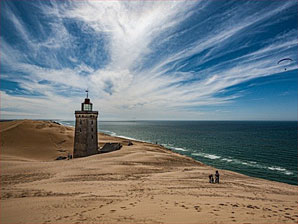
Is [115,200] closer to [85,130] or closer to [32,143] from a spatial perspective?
[85,130]

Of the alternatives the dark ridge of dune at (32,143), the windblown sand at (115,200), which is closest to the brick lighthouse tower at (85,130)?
the dark ridge of dune at (32,143)

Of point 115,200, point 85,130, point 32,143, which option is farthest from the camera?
point 32,143

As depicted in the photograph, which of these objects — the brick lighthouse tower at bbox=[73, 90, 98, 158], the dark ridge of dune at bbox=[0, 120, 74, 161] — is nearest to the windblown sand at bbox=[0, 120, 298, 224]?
the brick lighthouse tower at bbox=[73, 90, 98, 158]

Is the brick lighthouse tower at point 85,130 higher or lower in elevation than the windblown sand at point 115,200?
higher

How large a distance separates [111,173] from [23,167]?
968 centimetres

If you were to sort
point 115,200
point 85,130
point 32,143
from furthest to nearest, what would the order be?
point 32,143, point 85,130, point 115,200

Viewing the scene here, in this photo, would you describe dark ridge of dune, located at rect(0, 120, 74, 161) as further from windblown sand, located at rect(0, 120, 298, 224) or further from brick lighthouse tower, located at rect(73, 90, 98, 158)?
windblown sand, located at rect(0, 120, 298, 224)

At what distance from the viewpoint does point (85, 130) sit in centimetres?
2842

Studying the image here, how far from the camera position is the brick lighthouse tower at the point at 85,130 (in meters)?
28.0

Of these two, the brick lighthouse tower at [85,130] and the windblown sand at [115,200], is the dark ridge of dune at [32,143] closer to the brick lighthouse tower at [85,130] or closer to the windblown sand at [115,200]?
the brick lighthouse tower at [85,130]

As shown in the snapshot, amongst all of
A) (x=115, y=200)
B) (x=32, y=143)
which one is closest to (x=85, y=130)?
(x=32, y=143)

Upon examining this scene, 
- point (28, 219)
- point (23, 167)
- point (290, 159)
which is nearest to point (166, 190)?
point (28, 219)

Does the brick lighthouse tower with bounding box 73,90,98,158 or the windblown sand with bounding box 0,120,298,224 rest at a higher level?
the brick lighthouse tower with bounding box 73,90,98,158

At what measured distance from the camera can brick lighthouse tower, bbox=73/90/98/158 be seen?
28.0 m
